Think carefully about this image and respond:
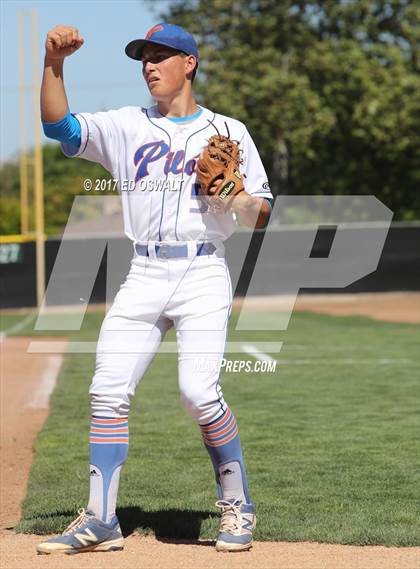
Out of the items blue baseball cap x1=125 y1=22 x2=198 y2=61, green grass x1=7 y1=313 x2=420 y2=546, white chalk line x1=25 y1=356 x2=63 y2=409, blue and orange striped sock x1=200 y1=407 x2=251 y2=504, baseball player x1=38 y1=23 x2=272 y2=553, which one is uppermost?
blue baseball cap x1=125 y1=22 x2=198 y2=61

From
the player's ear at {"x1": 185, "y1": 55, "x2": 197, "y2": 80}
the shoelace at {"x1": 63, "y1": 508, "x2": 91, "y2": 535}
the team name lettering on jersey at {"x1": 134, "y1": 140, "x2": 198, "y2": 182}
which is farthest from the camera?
the player's ear at {"x1": 185, "y1": 55, "x2": 197, "y2": 80}

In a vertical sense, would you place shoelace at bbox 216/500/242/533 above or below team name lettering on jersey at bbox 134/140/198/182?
below

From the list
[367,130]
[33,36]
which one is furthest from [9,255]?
[367,130]

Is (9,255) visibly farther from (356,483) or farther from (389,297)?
(356,483)

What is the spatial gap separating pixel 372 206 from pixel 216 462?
37.1 meters

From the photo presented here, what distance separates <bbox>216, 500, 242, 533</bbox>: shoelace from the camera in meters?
4.53

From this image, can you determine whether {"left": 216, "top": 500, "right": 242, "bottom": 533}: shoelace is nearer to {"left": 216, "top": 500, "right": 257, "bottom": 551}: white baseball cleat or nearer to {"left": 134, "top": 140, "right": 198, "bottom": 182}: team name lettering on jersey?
{"left": 216, "top": 500, "right": 257, "bottom": 551}: white baseball cleat

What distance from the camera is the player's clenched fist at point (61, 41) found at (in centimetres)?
432

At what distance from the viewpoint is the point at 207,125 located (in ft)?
15.3

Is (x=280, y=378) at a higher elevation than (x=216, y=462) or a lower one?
lower

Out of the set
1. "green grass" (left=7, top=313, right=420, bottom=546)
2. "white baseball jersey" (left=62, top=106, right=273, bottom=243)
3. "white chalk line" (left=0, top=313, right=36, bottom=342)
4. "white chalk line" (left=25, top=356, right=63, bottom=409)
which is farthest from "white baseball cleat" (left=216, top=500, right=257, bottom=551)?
"white chalk line" (left=0, top=313, right=36, bottom=342)

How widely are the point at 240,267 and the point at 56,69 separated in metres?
18.2

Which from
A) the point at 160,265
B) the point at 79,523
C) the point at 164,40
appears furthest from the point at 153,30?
the point at 79,523

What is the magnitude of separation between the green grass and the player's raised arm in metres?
2.04
